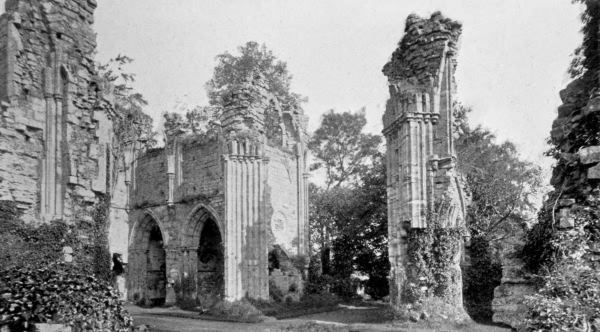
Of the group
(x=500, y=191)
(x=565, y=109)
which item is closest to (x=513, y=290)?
(x=565, y=109)

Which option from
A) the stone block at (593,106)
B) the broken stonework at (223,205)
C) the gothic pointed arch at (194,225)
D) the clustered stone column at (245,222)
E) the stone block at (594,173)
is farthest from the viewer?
the gothic pointed arch at (194,225)

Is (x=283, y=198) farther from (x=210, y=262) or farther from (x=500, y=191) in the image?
(x=500, y=191)

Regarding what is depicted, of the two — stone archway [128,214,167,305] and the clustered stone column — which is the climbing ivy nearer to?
the clustered stone column

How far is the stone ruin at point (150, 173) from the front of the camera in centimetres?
791

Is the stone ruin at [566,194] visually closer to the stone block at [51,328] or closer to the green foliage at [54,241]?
the stone block at [51,328]

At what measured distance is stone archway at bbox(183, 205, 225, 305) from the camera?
65.6ft

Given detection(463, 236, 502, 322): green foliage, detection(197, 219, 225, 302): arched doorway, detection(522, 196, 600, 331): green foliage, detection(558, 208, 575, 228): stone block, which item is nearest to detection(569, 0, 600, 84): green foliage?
detection(558, 208, 575, 228): stone block

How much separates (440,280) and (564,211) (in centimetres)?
599

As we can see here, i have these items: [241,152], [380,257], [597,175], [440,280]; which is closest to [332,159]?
[380,257]

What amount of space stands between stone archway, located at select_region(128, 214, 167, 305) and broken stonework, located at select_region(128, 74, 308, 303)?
0.14ft

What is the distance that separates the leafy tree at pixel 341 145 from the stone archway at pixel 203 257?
37.0 feet

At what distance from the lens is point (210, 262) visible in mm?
21453

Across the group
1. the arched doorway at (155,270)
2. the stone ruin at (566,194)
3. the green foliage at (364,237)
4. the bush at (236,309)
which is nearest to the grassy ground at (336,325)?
the bush at (236,309)

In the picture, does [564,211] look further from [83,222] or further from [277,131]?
[277,131]
